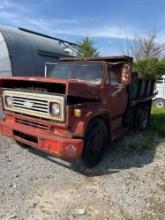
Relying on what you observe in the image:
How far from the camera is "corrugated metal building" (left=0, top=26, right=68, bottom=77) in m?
12.4

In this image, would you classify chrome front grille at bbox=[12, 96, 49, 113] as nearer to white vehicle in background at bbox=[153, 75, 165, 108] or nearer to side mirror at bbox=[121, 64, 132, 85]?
side mirror at bbox=[121, 64, 132, 85]

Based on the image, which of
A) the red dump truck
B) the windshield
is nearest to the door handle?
the red dump truck

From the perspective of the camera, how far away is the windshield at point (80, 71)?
18.7ft

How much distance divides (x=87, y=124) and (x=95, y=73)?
149cm

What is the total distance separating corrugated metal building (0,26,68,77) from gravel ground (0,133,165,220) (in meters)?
6.99

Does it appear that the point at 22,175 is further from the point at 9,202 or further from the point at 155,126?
the point at 155,126

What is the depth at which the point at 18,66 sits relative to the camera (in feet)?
42.1

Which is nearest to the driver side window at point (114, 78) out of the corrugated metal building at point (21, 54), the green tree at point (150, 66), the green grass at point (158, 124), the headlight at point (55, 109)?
the headlight at point (55, 109)

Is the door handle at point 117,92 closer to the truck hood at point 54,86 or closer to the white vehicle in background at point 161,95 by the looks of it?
the truck hood at point 54,86

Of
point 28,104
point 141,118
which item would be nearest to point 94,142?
point 28,104

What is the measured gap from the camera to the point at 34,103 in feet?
15.8

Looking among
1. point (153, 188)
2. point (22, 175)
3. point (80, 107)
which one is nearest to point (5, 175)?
point (22, 175)

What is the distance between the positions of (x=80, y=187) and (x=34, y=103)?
1.68 m

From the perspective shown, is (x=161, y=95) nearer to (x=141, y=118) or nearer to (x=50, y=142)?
(x=141, y=118)
